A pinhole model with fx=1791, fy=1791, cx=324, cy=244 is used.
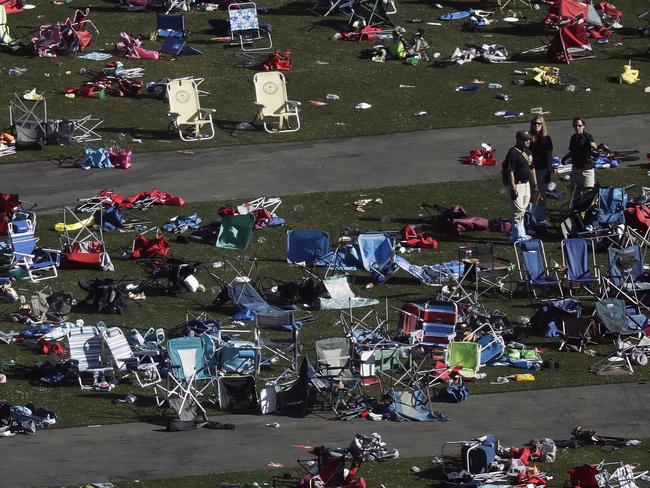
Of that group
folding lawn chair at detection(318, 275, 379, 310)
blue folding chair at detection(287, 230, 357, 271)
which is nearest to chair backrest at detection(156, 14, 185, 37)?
blue folding chair at detection(287, 230, 357, 271)

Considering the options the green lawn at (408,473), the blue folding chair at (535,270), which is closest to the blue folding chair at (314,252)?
the blue folding chair at (535,270)

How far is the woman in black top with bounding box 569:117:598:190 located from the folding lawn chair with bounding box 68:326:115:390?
10402mm

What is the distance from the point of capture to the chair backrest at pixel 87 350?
1026 inches

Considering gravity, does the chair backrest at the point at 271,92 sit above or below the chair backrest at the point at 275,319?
below

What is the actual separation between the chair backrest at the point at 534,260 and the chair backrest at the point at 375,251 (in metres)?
2.27

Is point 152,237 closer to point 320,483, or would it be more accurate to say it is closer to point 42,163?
point 42,163

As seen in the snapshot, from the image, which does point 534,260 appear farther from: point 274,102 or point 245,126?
point 245,126

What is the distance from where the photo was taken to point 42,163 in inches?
1417

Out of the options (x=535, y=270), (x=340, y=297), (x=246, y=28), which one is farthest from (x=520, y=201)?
(x=246, y=28)

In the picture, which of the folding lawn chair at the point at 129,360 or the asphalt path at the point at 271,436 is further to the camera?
the folding lawn chair at the point at 129,360

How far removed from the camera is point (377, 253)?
99.2ft

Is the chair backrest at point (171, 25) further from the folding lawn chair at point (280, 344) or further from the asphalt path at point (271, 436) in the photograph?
the asphalt path at point (271, 436)

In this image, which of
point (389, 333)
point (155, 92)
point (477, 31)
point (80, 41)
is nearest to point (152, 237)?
point (389, 333)

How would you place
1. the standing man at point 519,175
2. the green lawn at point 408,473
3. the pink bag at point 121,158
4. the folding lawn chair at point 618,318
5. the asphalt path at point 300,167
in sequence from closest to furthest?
1. the green lawn at point 408,473
2. the folding lawn chair at point 618,318
3. the standing man at point 519,175
4. the asphalt path at point 300,167
5. the pink bag at point 121,158
